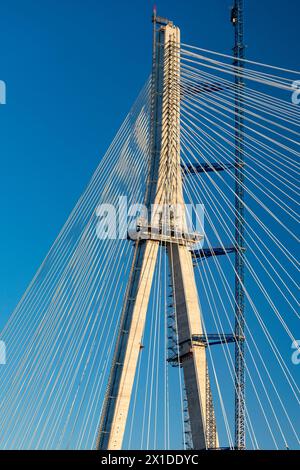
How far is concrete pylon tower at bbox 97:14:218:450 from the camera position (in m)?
29.1

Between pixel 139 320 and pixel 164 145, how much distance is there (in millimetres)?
6429

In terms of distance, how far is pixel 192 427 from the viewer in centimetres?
2862

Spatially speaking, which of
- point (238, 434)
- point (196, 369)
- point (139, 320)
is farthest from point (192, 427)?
point (238, 434)

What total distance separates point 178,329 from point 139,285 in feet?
6.80

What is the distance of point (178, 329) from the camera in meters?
30.1

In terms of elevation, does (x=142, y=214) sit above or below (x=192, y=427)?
above

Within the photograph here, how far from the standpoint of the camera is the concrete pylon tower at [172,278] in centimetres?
2906

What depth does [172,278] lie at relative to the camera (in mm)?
30594
